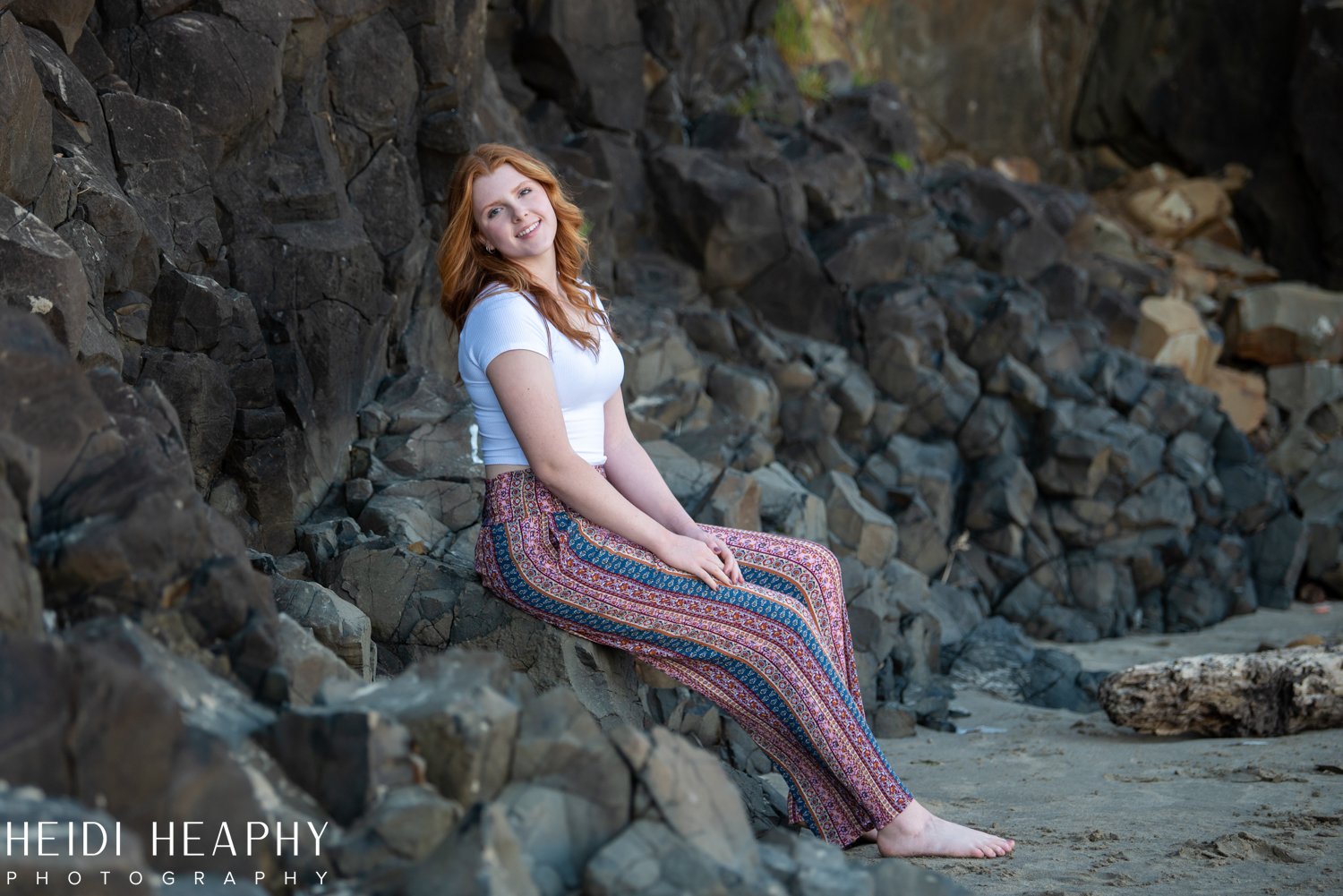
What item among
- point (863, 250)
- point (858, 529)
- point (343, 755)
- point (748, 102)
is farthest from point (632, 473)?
point (748, 102)

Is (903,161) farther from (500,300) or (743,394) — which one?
(500,300)

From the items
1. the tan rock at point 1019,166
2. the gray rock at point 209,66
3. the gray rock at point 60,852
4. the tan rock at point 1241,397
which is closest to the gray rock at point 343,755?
the gray rock at point 60,852

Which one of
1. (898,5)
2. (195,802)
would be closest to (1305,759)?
(195,802)

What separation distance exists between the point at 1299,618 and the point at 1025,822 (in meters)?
6.57

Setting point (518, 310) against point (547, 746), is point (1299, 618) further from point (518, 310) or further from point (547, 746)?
point (547, 746)

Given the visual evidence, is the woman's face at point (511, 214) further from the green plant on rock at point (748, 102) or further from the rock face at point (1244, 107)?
the rock face at point (1244, 107)

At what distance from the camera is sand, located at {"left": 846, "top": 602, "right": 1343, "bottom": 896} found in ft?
10.9

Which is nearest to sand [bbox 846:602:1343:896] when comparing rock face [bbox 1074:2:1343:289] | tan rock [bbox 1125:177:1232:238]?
tan rock [bbox 1125:177:1232:238]

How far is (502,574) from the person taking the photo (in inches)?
154

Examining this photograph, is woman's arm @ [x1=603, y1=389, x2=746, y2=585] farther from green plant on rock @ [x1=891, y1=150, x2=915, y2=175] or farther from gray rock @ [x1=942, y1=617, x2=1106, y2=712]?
green plant on rock @ [x1=891, y1=150, x2=915, y2=175]

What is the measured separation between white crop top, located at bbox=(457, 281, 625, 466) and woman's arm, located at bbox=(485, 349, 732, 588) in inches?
2.7

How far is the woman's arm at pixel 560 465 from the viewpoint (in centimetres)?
368

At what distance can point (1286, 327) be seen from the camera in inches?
520

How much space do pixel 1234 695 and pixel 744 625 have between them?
2.69 metres
